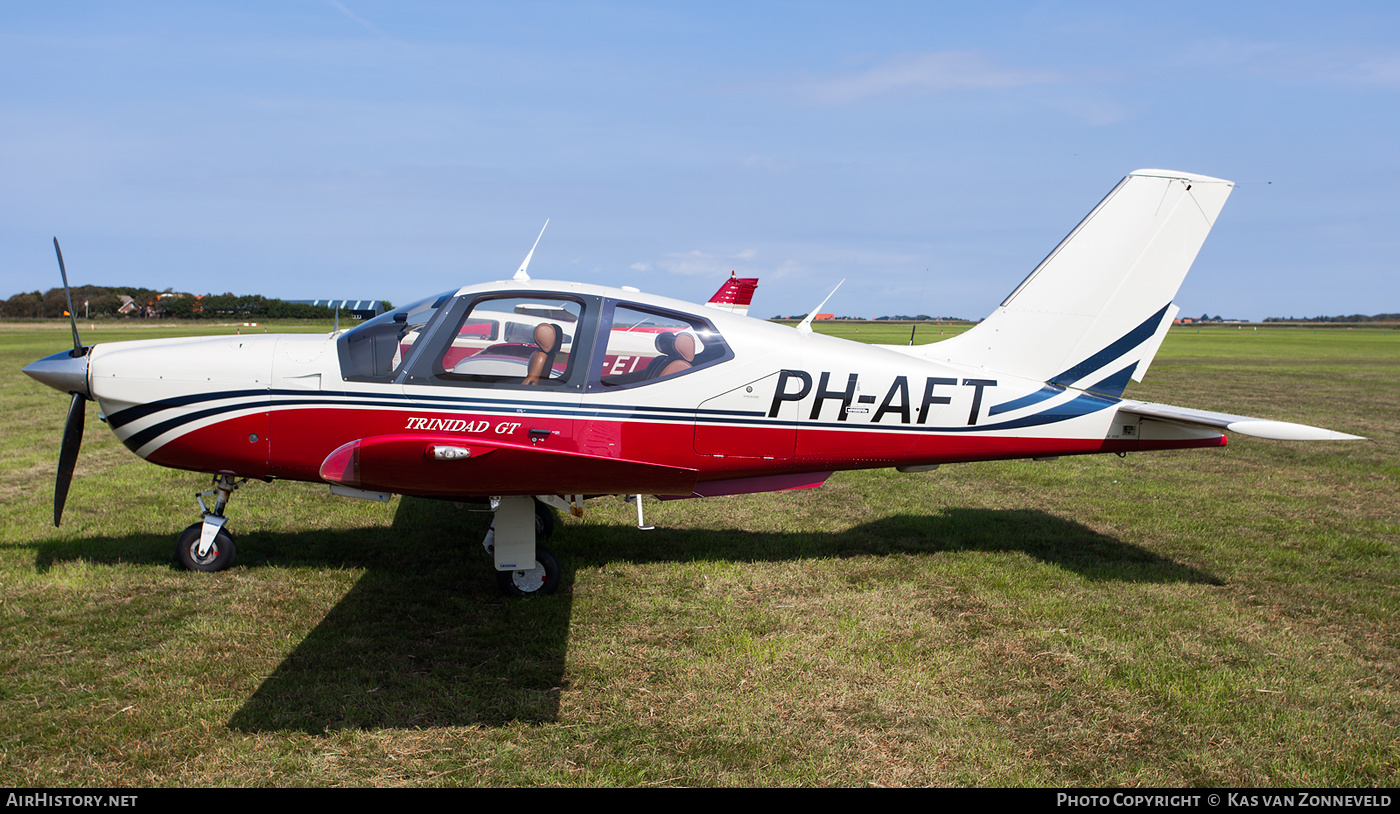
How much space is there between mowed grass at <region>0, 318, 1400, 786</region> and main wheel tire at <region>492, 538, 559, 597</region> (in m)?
0.17

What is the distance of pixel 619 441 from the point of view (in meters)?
5.21

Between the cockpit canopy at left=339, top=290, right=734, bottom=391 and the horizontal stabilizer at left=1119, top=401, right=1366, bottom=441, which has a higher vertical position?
the cockpit canopy at left=339, top=290, right=734, bottom=391

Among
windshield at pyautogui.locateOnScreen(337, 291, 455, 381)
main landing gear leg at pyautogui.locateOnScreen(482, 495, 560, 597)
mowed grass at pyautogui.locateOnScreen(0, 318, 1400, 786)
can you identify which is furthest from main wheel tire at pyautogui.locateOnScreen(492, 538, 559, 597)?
windshield at pyautogui.locateOnScreen(337, 291, 455, 381)

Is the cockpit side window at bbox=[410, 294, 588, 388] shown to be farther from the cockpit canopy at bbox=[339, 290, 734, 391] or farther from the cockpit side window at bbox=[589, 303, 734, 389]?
the cockpit side window at bbox=[589, 303, 734, 389]

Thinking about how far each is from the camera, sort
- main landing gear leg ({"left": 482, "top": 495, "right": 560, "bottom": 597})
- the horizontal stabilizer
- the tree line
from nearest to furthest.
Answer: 1. the horizontal stabilizer
2. main landing gear leg ({"left": 482, "top": 495, "right": 560, "bottom": 597})
3. the tree line

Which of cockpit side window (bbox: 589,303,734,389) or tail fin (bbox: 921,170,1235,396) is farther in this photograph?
tail fin (bbox: 921,170,1235,396)

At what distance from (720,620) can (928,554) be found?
2.41m

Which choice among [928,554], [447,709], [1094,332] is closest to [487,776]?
[447,709]

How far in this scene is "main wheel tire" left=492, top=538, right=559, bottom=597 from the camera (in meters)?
5.66

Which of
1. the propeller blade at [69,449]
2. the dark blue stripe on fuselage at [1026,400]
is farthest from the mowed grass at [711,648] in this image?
the dark blue stripe on fuselage at [1026,400]

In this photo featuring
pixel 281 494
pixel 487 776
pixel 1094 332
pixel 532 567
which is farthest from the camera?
pixel 281 494

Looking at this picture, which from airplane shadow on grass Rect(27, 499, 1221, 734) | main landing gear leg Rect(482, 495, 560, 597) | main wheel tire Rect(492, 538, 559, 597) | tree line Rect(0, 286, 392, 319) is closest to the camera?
airplane shadow on grass Rect(27, 499, 1221, 734)

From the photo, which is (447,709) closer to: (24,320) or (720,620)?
(720,620)

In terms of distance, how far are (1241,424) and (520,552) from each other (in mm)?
4988
